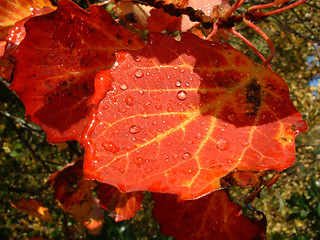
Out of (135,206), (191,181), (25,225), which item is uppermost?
(191,181)

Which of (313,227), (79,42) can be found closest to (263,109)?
(79,42)

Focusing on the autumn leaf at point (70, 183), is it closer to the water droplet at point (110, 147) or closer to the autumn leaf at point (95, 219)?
the water droplet at point (110, 147)

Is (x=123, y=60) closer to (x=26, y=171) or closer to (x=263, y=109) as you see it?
(x=263, y=109)

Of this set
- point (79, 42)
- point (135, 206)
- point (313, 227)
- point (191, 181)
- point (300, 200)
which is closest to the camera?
point (191, 181)

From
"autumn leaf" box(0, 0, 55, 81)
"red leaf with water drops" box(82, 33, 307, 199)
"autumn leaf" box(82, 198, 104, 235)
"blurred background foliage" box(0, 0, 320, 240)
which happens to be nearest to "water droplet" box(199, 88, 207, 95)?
"red leaf with water drops" box(82, 33, 307, 199)

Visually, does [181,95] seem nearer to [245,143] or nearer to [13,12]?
[245,143]

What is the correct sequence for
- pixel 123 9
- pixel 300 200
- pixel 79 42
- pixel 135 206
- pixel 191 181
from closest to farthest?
pixel 191 181 < pixel 79 42 < pixel 123 9 < pixel 135 206 < pixel 300 200
